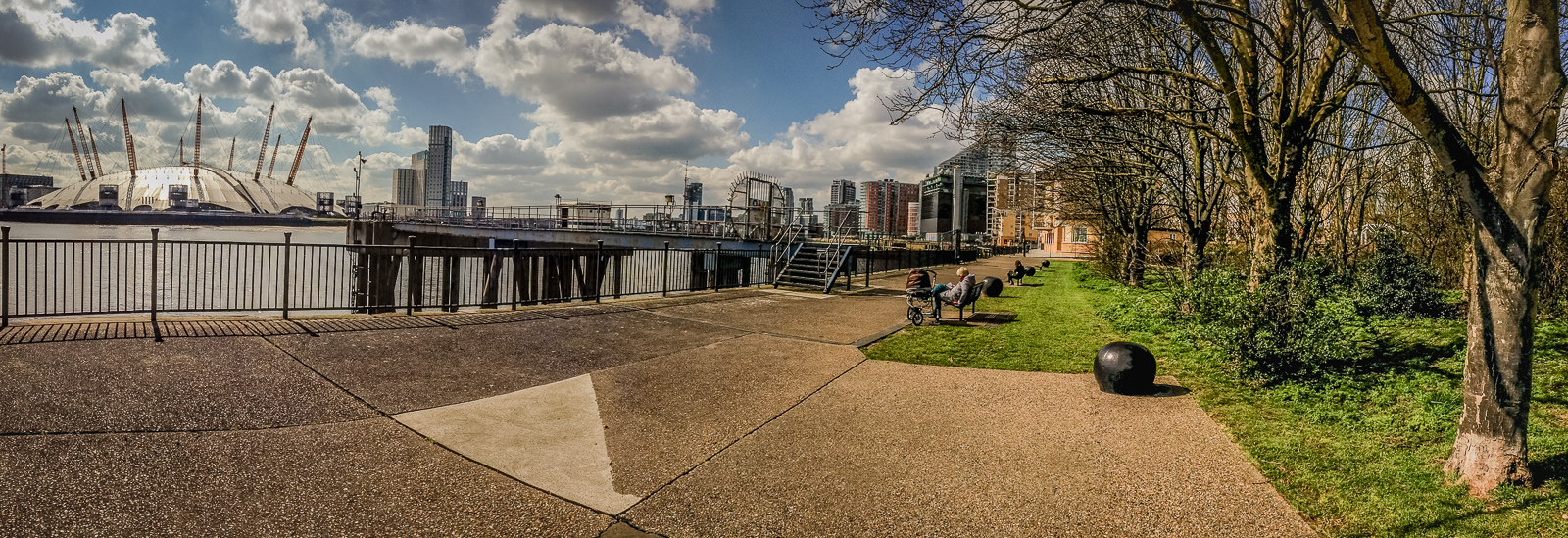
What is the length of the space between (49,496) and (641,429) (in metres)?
3.27

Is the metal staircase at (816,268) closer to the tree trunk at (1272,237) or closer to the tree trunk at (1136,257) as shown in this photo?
the tree trunk at (1136,257)

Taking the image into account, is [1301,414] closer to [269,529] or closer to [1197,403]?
[1197,403]

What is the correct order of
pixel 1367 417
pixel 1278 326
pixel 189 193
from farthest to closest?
pixel 189 193, pixel 1278 326, pixel 1367 417

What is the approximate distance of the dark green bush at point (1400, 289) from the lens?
10.7m


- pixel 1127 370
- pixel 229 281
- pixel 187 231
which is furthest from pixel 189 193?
pixel 1127 370

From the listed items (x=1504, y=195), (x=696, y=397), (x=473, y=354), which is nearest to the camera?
(x=1504, y=195)

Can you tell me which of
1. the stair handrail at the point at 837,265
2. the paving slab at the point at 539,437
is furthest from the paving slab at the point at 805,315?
the paving slab at the point at 539,437

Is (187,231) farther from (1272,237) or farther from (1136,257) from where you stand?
(1272,237)

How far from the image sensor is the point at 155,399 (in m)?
5.27

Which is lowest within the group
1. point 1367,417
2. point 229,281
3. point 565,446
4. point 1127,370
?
point 565,446

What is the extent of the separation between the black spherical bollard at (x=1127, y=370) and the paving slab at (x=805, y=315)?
11.9 ft

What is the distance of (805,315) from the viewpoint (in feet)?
41.8

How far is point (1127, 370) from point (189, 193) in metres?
172

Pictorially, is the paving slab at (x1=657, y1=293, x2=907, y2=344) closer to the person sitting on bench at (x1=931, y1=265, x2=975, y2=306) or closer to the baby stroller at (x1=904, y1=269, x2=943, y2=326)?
the baby stroller at (x1=904, y1=269, x2=943, y2=326)
